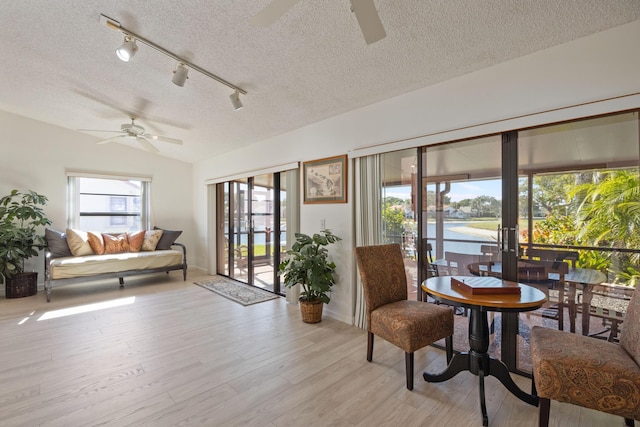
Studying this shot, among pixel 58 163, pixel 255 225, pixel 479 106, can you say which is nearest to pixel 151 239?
pixel 58 163

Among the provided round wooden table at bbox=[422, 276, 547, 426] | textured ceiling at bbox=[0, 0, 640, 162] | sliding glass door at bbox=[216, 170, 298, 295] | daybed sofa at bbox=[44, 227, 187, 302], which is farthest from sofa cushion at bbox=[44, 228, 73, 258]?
round wooden table at bbox=[422, 276, 547, 426]

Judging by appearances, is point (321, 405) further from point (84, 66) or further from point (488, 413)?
point (84, 66)

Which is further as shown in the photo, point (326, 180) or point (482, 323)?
point (326, 180)

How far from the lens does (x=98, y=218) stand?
5594mm

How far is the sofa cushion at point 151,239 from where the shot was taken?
546cm

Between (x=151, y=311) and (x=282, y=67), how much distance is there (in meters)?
3.31

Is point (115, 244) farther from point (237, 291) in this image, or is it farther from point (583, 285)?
point (583, 285)

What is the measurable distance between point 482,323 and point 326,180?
2.23m

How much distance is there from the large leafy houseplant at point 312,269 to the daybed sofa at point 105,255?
2.98 meters

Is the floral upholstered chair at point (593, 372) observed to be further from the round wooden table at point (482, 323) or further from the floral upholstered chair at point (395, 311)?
the floral upholstered chair at point (395, 311)

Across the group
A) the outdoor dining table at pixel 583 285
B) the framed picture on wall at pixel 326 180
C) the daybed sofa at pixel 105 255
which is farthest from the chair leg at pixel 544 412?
the daybed sofa at pixel 105 255

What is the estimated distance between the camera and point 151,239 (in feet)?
18.1

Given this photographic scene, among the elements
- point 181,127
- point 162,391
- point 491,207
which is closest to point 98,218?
point 181,127

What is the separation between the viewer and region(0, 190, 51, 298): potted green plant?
4117mm
